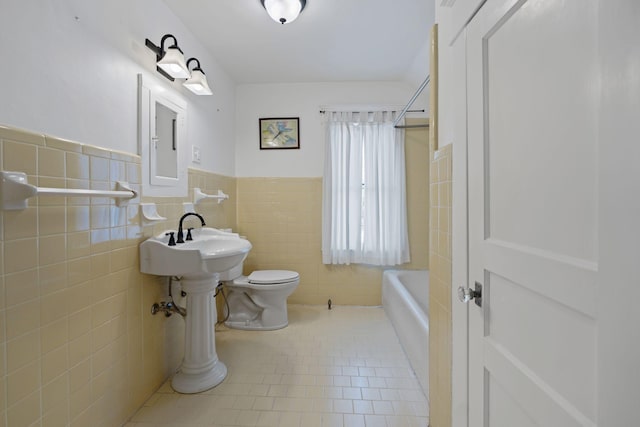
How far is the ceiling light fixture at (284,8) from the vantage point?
1.70m

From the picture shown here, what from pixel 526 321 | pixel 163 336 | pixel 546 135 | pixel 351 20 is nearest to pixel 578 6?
pixel 546 135

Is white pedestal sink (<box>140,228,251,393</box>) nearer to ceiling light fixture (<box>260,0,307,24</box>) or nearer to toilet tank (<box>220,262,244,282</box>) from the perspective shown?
toilet tank (<box>220,262,244,282</box>)

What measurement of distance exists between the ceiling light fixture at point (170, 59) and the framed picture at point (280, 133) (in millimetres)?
1309

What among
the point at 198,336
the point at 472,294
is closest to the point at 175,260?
the point at 198,336

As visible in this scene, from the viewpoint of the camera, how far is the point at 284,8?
172cm

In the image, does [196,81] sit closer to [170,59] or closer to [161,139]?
[170,59]

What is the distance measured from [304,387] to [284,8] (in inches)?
88.3

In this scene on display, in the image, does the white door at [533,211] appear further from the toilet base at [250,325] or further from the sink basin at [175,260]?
the toilet base at [250,325]

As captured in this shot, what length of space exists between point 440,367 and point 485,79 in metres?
1.14

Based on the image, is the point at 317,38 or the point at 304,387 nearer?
the point at 304,387

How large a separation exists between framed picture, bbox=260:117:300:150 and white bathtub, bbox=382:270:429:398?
165cm

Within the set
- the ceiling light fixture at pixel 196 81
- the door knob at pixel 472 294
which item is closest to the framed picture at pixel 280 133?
the ceiling light fixture at pixel 196 81

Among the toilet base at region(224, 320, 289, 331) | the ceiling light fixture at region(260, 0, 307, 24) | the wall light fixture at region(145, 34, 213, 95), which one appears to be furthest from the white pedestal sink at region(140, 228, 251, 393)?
the ceiling light fixture at region(260, 0, 307, 24)

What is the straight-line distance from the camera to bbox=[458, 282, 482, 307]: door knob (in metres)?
0.89
